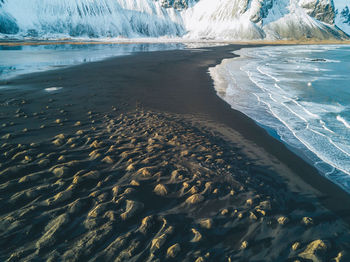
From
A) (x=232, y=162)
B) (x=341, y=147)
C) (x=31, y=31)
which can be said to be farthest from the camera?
(x=31, y=31)

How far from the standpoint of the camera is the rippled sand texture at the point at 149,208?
4.44 m

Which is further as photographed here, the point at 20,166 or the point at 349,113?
the point at 349,113

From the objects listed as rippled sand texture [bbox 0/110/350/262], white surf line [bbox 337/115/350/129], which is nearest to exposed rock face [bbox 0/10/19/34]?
rippled sand texture [bbox 0/110/350/262]

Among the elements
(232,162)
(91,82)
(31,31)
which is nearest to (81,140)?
(232,162)

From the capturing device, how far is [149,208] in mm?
5566

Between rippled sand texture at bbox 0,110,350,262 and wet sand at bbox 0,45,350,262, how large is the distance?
0.03 meters

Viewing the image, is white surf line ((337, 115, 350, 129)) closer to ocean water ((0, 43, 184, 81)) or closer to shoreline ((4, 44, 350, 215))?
shoreline ((4, 44, 350, 215))

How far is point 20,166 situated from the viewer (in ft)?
22.6

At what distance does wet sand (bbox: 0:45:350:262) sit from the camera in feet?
14.8

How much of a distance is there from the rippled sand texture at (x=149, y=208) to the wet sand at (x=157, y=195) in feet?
0.10

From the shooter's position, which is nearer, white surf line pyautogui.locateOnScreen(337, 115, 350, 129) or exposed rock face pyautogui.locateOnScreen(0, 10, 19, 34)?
white surf line pyautogui.locateOnScreen(337, 115, 350, 129)

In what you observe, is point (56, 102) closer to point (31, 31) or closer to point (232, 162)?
A: point (232, 162)

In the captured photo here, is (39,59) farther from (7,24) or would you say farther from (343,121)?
(7,24)

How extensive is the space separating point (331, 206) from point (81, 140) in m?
10.3
